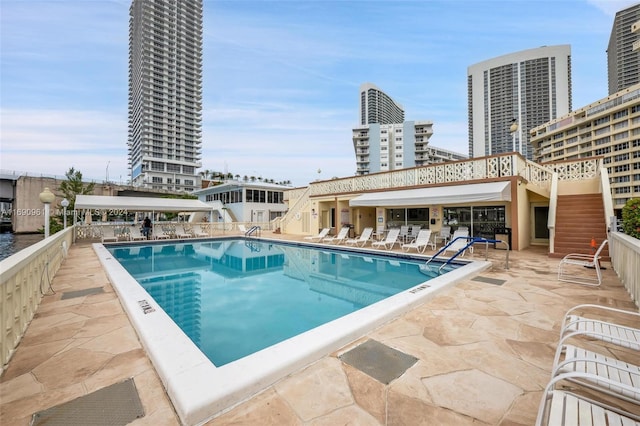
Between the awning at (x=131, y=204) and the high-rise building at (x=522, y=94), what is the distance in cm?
9882

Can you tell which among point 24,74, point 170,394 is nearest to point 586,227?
point 170,394

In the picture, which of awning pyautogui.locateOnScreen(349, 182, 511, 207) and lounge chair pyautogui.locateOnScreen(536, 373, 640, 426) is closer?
lounge chair pyautogui.locateOnScreen(536, 373, 640, 426)

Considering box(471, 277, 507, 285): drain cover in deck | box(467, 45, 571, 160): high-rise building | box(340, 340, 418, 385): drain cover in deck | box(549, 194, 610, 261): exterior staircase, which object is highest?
box(467, 45, 571, 160): high-rise building

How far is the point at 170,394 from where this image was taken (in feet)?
7.82

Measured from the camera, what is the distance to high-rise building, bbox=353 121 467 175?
73.6 meters

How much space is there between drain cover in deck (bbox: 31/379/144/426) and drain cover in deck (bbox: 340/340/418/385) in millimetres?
1976

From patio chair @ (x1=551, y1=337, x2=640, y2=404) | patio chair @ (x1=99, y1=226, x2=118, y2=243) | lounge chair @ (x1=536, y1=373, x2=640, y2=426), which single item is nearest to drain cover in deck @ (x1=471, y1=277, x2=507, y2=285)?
patio chair @ (x1=551, y1=337, x2=640, y2=404)

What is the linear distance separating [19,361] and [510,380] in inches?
203

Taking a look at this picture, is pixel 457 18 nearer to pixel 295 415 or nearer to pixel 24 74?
pixel 295 415

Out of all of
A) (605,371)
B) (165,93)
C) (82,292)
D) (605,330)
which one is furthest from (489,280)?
(165,93)

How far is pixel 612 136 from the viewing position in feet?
193

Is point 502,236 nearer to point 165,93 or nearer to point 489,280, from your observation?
point 489,280

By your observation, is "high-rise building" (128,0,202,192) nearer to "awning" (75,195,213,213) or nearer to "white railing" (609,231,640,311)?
"awning" (75,195,213,213)

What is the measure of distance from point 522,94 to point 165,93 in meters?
131
